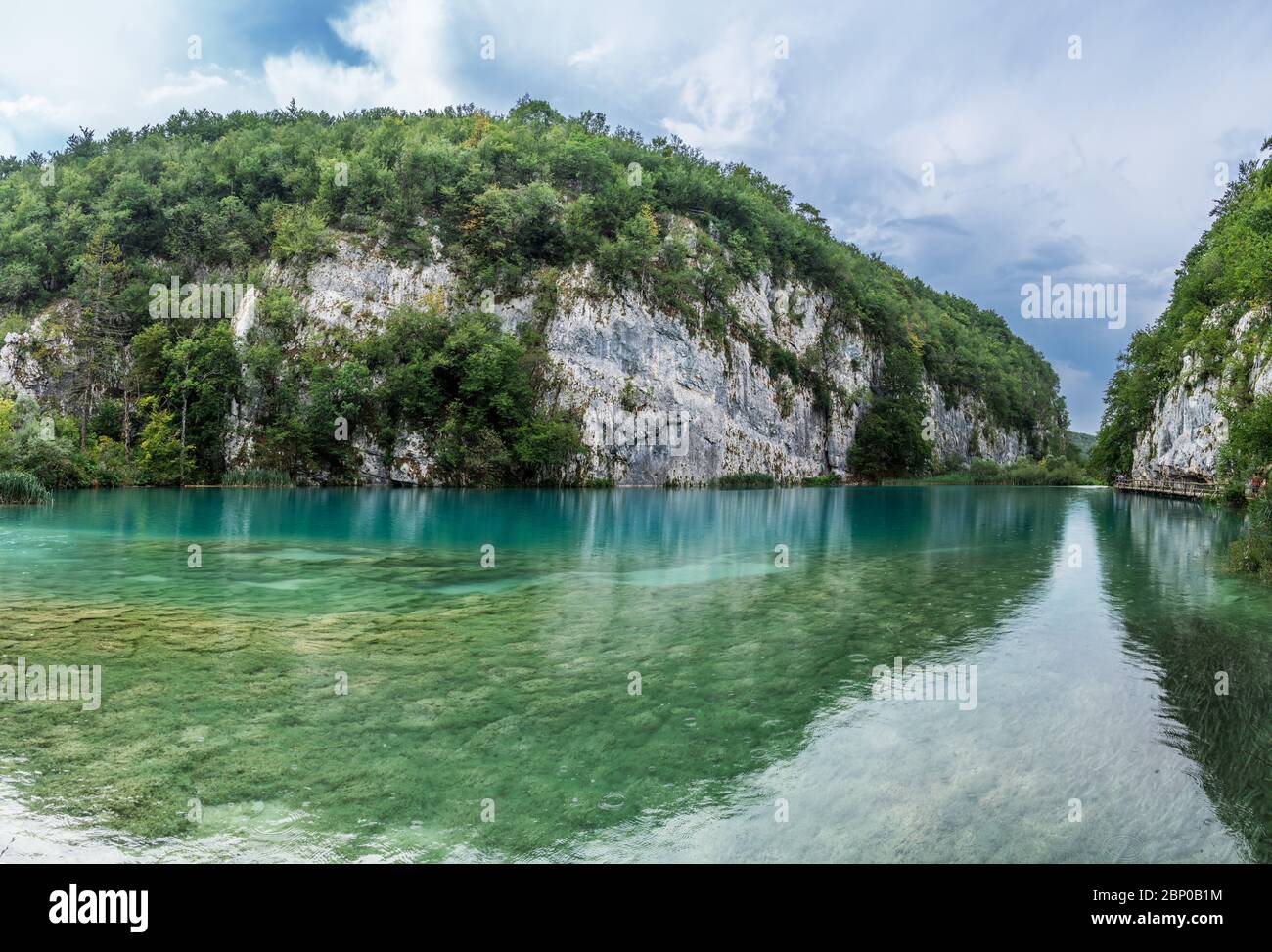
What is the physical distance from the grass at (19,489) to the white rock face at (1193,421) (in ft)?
192

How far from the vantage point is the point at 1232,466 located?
35.5 m

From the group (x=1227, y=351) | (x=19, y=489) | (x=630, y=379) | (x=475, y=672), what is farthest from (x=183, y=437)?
(x=1227, y=351)

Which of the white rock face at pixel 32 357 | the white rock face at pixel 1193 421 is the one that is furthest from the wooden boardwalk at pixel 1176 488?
the white rock face at pixel 32 357

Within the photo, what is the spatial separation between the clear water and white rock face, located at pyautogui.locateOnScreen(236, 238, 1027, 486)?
4805 cm

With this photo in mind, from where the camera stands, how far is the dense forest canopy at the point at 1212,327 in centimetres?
3931

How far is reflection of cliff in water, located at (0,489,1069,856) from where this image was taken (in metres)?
6.06

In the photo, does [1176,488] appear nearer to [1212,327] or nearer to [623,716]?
[1212,327]

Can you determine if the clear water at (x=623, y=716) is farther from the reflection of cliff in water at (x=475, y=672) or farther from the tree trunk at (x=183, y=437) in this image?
the tree trunk at (x=183, y=437)

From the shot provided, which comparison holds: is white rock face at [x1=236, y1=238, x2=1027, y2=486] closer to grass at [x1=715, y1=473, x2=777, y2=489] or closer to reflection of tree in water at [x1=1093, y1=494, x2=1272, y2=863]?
grass at [x1=715, y1=473, x2=777, y2=489]

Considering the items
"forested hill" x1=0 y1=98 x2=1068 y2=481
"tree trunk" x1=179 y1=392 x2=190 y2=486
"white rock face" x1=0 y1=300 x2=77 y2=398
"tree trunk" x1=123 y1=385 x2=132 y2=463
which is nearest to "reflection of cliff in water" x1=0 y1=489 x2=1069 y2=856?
"tree trunk" x1=179 y1=392 x2=190 y2=486

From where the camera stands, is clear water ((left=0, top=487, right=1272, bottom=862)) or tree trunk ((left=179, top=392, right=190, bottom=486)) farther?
tree trunk ((left=179, top=392, right=190, bottom=486))

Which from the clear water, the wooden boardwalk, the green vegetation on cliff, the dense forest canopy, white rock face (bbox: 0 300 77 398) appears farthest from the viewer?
white rock face (bbox: 0 300 77 398)

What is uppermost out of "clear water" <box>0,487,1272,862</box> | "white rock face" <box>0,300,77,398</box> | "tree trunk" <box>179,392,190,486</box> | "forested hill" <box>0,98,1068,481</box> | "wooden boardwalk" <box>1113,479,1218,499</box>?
"forested hill" <box>0,98,1068,481</box>

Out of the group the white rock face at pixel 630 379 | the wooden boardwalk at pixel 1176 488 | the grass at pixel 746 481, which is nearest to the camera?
the wooden boardwalk at pixel 1176 488
